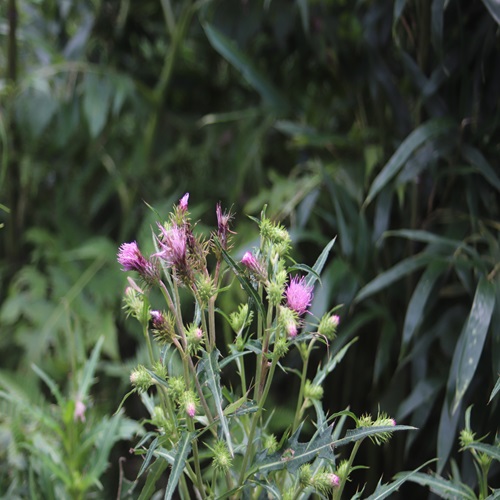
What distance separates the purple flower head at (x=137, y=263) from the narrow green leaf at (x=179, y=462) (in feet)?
0.32

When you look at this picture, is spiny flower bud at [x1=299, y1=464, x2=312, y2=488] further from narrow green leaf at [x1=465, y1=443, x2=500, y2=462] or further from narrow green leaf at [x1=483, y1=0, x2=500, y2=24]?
narrow green leaf at [x1=483, y1=0, x2=500, y2=24]

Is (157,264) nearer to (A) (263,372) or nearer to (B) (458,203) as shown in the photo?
(A) (263,372)

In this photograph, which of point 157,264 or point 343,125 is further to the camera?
point 343,125

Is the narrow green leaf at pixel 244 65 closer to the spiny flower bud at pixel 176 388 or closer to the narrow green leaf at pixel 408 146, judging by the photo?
the narrow green leaf at pixel 408 146

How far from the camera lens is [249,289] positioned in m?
0.41

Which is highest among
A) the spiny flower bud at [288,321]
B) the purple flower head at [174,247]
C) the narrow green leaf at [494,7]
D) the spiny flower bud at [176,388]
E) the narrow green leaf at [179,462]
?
the narrow green leaf at [494,7]

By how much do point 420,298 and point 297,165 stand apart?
40 cm

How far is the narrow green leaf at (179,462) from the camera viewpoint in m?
0.37

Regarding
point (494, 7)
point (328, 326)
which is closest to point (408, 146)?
point (494, 7)

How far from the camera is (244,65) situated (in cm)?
102

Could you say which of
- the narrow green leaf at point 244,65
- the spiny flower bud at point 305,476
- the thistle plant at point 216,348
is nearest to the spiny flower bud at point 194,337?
the thistle plant at point 216,348

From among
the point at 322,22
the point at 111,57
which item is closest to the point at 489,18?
the point at 322,22

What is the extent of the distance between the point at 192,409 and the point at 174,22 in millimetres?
1026

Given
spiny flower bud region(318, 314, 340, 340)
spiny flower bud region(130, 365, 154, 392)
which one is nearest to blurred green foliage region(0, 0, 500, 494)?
spiny flower bud region(318, 314, 340, 340)
